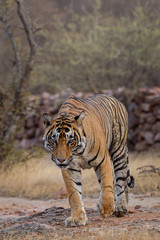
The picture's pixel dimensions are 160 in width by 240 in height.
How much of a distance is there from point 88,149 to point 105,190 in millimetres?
527

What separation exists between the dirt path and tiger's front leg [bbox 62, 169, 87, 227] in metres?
0.11

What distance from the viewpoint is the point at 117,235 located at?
159 inches

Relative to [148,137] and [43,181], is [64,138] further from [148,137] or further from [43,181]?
[148,137]

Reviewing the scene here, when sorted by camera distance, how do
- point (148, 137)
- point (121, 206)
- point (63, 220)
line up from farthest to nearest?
point (148, 137) → point (121, 206) → point (63, 220)

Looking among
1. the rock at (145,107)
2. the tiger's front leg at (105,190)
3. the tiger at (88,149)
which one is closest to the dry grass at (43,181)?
the tiger at (88,149)

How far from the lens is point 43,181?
9180mm

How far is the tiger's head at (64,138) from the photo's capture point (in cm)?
434

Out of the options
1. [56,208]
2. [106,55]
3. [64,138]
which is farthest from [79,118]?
[106,55]

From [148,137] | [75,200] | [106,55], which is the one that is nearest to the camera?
[75,200]

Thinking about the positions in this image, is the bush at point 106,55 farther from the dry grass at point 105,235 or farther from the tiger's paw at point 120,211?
the dry grass at point 105,235

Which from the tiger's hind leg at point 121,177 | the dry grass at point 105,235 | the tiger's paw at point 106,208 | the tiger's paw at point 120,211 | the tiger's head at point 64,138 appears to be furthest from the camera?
the tiger's hind leg at point 121,177

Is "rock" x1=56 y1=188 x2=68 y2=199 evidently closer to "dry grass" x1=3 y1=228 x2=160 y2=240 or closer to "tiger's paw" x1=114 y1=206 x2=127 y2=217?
"tiger's paw" x1=114 y1=206 x2=127 y2=217

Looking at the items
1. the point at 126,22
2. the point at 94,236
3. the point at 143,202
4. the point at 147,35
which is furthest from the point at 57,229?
the point at 126,22

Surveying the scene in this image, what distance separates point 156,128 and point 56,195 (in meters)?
5.99
